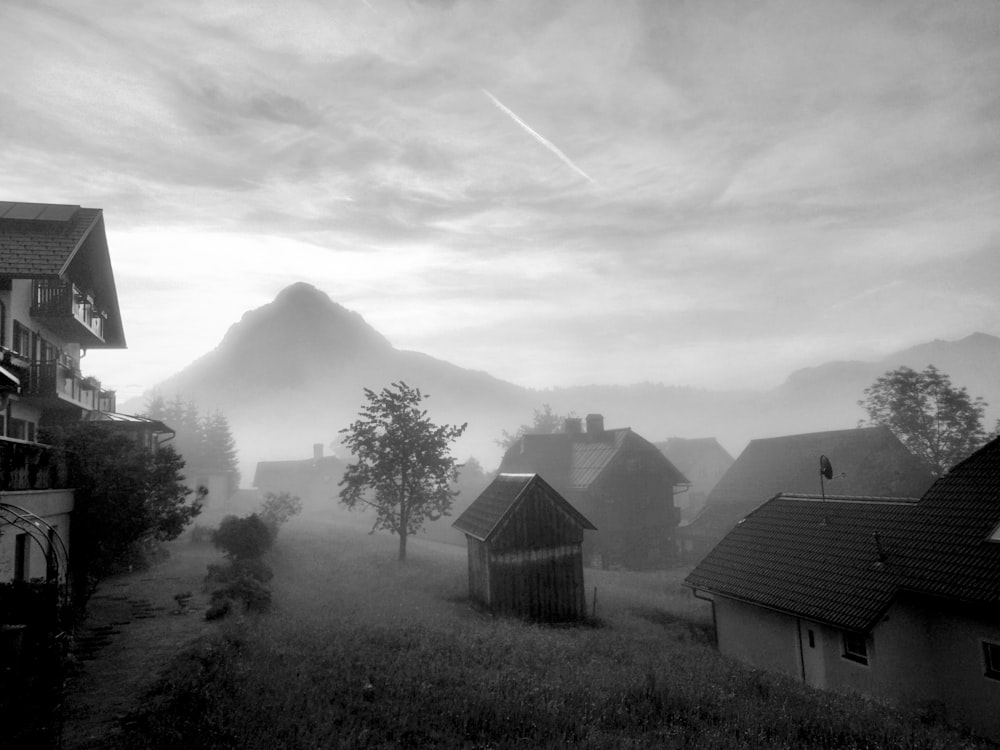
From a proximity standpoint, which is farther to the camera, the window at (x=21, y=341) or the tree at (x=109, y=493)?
the window at (x=21, y=341)

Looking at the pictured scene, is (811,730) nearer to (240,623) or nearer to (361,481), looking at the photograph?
(240,623)

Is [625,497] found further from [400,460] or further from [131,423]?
[131,423]

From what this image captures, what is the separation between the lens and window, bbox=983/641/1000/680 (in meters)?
15.4

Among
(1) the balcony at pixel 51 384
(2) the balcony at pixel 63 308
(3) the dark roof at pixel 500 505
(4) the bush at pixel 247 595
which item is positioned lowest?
(4) the bush at pixel 247 595

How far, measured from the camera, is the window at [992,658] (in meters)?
15.4

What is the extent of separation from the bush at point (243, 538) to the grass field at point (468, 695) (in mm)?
9327

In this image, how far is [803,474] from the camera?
165 feet

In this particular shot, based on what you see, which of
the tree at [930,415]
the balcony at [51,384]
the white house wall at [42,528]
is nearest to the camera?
the white house wall at [42,528]

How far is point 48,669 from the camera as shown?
10383 millimetres

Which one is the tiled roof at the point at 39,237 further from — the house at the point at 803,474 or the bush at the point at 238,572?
the house at the point at 803,474

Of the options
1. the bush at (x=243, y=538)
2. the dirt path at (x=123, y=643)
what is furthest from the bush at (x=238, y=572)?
the bush at (x=243, y=538)

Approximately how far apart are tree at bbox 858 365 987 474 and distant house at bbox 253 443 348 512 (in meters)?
64.5

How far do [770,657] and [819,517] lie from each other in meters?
5.56

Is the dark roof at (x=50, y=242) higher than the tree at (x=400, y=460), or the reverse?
the dark roof at (x=50, y=242)
